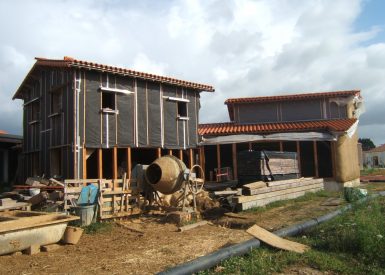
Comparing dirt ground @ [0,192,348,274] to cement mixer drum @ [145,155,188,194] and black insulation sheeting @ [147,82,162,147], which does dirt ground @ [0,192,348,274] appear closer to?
cement mixer drum @ [145,155,188,194]

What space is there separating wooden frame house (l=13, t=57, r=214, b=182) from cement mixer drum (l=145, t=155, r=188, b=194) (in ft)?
9.05

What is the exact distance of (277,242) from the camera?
281 inches

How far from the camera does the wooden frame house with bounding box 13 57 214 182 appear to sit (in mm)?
14336

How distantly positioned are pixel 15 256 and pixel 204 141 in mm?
12684

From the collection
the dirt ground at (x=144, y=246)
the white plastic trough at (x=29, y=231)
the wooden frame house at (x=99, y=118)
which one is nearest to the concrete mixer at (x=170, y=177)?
the dirt ground at (x=144, y=246)

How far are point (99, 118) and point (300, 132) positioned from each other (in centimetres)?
1007

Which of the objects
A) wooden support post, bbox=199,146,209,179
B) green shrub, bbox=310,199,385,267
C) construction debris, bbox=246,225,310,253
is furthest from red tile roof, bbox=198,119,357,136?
construction debris, bbox=246,225,310,253

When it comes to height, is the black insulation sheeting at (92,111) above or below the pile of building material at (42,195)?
above

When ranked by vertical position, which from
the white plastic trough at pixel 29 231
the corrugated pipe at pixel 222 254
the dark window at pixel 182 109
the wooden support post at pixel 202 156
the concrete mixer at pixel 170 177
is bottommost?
the corrugated pipe at pixel 222 254

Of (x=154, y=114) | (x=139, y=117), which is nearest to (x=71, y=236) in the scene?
(x=139, y=117)

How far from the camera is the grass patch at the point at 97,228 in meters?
9.56

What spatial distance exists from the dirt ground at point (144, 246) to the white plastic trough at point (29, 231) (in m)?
0.23

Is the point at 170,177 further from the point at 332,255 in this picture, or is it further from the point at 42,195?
the point at 332,255

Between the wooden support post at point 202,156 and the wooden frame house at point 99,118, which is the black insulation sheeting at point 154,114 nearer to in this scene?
the wooden frame house at point 99,118
